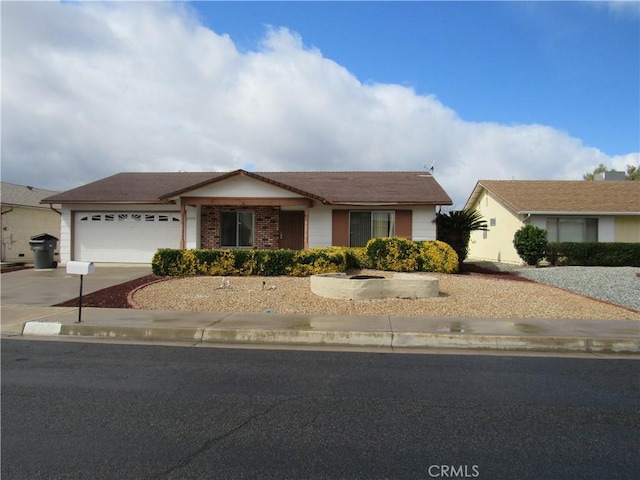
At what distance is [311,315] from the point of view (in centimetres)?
913

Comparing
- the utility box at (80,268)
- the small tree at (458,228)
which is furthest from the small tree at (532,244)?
the utility box at (80,268)

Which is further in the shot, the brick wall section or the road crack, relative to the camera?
the brick wall section

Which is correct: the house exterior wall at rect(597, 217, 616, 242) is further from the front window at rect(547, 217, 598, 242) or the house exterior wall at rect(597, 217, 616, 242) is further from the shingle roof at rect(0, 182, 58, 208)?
the shingle roof at rect(0, 182, 58, 208)

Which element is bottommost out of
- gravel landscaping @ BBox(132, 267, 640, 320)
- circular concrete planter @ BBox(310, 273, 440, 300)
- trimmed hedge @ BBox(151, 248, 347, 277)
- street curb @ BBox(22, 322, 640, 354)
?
street curb @ BBox(22, 322, 640, 354)

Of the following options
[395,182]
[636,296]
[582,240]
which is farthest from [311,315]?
[582,240]

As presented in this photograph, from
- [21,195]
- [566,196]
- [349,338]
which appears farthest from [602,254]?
[21,195]

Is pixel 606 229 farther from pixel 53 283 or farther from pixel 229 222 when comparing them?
pixel 53 283

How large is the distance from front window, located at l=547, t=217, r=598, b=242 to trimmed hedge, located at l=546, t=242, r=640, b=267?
187 cm

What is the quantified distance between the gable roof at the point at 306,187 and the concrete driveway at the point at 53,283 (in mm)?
3093

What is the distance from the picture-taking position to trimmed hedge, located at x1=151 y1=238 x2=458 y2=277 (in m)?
14.4

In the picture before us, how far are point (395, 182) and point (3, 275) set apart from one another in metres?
16.6

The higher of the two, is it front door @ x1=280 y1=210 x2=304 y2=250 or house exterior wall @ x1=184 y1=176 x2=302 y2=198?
house exterior wall @ x1=184 y1=176 x2=302 y2=198

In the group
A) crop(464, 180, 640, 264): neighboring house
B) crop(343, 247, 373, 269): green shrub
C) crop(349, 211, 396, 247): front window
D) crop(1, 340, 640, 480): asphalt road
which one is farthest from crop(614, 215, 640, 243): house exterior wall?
crop(1, 340, 640, 480): asphalt road
